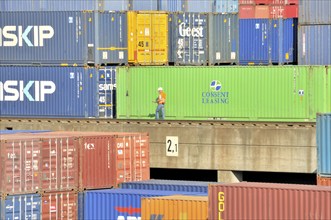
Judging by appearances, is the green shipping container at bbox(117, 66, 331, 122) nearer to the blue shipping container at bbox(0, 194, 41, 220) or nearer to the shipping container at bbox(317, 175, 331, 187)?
the blue shipping container at bbox(0, 194, 41, 220)

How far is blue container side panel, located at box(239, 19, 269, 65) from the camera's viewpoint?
62469mm

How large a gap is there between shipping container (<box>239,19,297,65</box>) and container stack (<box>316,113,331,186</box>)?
80.9 feet

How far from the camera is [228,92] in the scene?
197ft

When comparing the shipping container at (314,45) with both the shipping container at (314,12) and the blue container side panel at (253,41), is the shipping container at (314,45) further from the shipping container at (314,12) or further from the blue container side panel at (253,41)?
the blue container side panel at (253,41)

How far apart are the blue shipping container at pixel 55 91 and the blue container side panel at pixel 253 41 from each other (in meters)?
7.61

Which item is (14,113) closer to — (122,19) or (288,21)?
(122,19)

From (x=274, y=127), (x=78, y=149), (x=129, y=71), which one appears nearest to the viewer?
(x=78, y=149)

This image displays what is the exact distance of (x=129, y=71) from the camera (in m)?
61.9

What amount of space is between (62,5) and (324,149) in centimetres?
3084

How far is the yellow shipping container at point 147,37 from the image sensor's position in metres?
62.1

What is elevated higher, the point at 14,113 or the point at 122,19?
the point at 122,19

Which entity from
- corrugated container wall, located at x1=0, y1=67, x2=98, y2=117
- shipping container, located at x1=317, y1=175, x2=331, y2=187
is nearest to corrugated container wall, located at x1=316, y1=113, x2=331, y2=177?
shipping container, located at x1=317, y1=175, x2=331, y2=187

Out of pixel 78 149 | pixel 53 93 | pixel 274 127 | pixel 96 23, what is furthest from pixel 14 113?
pixel 78 149

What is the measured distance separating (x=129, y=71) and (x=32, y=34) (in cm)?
618
